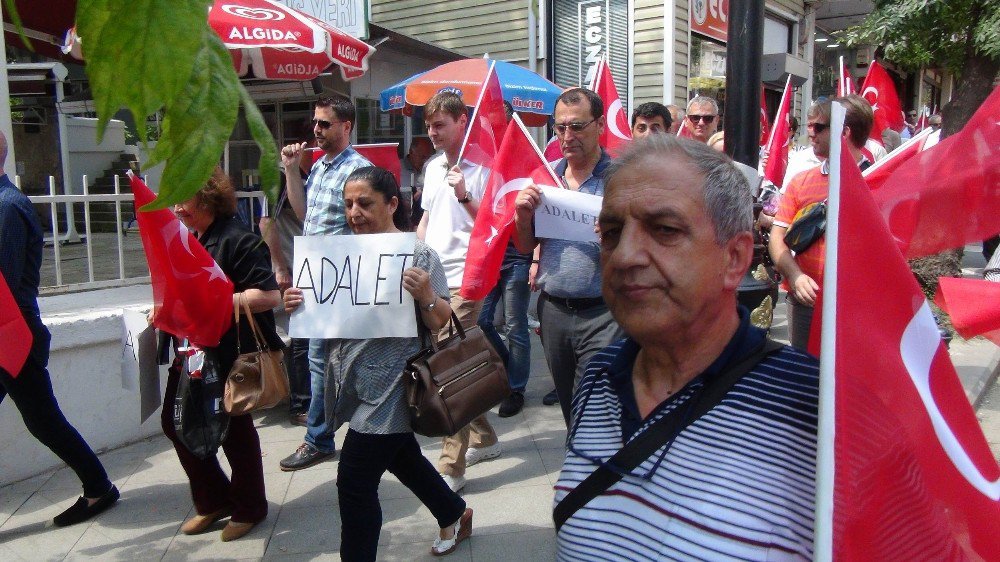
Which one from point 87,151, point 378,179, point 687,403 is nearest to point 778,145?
point 378,179

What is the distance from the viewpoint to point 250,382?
12.6 ft

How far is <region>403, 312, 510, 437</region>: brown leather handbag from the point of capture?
3227 millimetres

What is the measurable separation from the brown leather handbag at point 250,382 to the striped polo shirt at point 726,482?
100 inches

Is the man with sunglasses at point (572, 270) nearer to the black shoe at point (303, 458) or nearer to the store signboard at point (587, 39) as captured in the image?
the black shoe at point (303, 458)

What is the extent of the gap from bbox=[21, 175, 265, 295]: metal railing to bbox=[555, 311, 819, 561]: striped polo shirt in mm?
4537

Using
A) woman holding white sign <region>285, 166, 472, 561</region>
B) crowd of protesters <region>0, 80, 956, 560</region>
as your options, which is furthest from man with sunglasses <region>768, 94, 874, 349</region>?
woman holding white sign <region>285, 166, 472, 561</region>

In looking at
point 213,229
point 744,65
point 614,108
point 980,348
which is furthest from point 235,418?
point 980,348

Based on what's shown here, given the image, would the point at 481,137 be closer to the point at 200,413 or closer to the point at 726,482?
the point at 200,413

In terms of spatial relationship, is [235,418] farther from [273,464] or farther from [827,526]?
[827,526]

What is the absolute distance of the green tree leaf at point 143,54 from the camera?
0.93 meters

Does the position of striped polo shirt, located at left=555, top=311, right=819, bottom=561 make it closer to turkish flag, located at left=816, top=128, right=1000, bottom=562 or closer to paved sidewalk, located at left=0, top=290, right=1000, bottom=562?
turkish flag, located at left=816, top=128, right=1000, bottom=562

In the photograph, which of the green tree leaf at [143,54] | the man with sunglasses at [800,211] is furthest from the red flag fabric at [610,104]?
the green tree leaf at [143,54]

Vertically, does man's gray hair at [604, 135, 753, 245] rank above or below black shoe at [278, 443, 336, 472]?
above

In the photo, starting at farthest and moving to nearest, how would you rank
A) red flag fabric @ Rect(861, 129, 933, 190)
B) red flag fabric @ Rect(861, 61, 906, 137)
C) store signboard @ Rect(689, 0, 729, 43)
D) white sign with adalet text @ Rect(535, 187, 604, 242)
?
store signboard @ Rect(689, 0, 729, 43) < red flag fabric @ Rect(861, 61, 906, 137) < red flag fabric @ Rect(861, 129, 933, 190) < white sign with adalet text @ Rect(535, 187, 604, 242)
